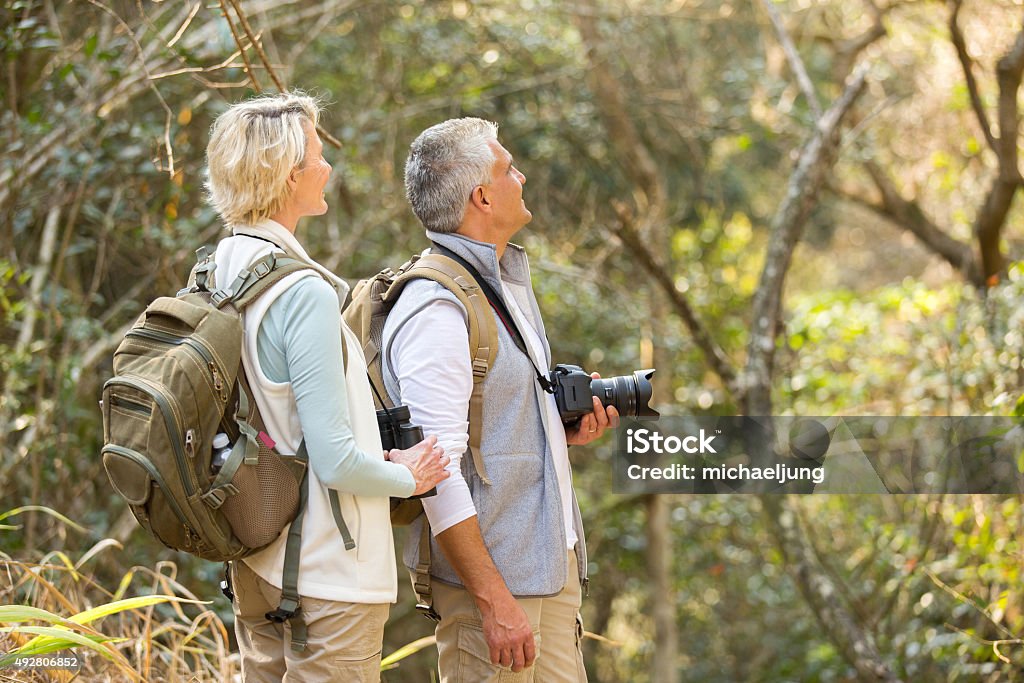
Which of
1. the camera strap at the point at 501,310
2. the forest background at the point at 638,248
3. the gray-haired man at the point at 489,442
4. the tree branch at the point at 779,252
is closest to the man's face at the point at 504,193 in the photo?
the gray-haired man at the point at 489,442

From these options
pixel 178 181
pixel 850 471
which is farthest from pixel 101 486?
pixel 850 471

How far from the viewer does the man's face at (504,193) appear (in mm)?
2211

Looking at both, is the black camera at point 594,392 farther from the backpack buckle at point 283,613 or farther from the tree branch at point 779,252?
the tree branch at point 779,252

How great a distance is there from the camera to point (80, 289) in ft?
17.0

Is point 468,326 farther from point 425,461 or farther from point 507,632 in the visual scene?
point 507,632

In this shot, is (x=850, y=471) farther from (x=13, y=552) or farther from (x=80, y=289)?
(x=80, y=289)

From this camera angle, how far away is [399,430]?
200cm

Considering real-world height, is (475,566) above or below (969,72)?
below

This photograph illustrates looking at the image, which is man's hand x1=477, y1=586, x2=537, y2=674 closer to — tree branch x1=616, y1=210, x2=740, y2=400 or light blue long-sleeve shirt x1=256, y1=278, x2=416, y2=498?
light blue long-sleeve shirt x1=256, y1=278, x2=416, y2=498

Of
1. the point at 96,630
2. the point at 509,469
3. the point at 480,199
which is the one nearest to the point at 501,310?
the point at 480,199

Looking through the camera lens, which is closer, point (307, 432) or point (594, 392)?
point (307, 432)

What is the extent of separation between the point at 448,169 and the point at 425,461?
0.66m

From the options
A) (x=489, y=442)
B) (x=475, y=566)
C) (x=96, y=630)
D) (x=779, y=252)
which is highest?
(x=779, y=252)

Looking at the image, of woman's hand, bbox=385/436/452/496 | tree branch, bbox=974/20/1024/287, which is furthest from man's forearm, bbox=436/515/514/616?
tree branch, bbox=974/20/1024/287
